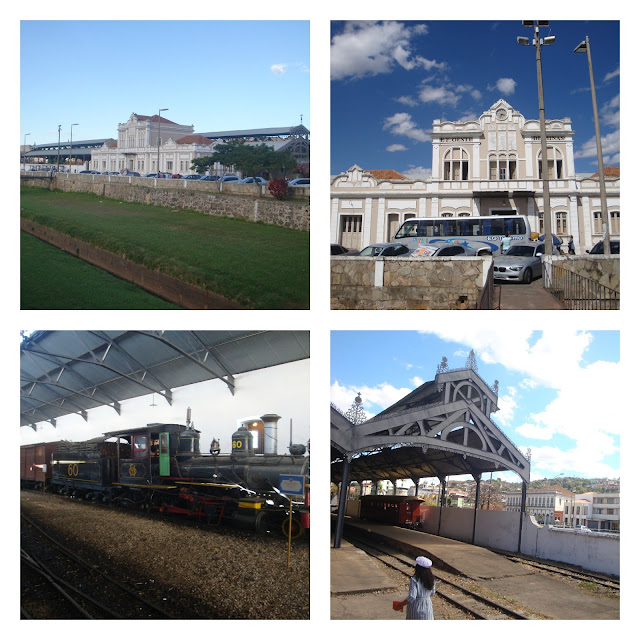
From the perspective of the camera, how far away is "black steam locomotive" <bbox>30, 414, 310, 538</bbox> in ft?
29.8

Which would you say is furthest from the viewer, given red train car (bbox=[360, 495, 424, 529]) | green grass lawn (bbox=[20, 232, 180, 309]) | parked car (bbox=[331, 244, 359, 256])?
red train car (bbox=[360, 495, 424, 529])

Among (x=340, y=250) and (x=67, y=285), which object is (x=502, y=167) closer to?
(x=340, y=250)

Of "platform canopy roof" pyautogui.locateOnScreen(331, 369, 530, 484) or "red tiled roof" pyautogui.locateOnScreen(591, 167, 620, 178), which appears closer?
"platform canopy roof" pyautogui.locateOnScreen(331, 369, 530, 484)

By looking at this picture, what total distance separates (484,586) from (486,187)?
689 cm

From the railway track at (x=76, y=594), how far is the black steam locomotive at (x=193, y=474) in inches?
86.3

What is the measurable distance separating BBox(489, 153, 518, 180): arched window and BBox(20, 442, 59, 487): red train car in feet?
39.3

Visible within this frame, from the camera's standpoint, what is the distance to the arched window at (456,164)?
417 inches

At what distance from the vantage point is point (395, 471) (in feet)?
50.4

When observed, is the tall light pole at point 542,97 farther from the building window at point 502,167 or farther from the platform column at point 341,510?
the platform column at point 341,510

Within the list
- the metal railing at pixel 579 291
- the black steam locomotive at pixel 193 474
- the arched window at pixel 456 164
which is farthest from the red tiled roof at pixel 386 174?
the black steam locomotive at pixel 193 474

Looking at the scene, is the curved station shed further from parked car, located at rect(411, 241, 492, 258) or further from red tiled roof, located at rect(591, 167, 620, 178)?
red tiled roof, located at rect(591, 167, 620, 178)

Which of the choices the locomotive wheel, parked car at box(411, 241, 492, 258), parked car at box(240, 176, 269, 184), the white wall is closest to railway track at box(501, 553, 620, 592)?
the white wall
